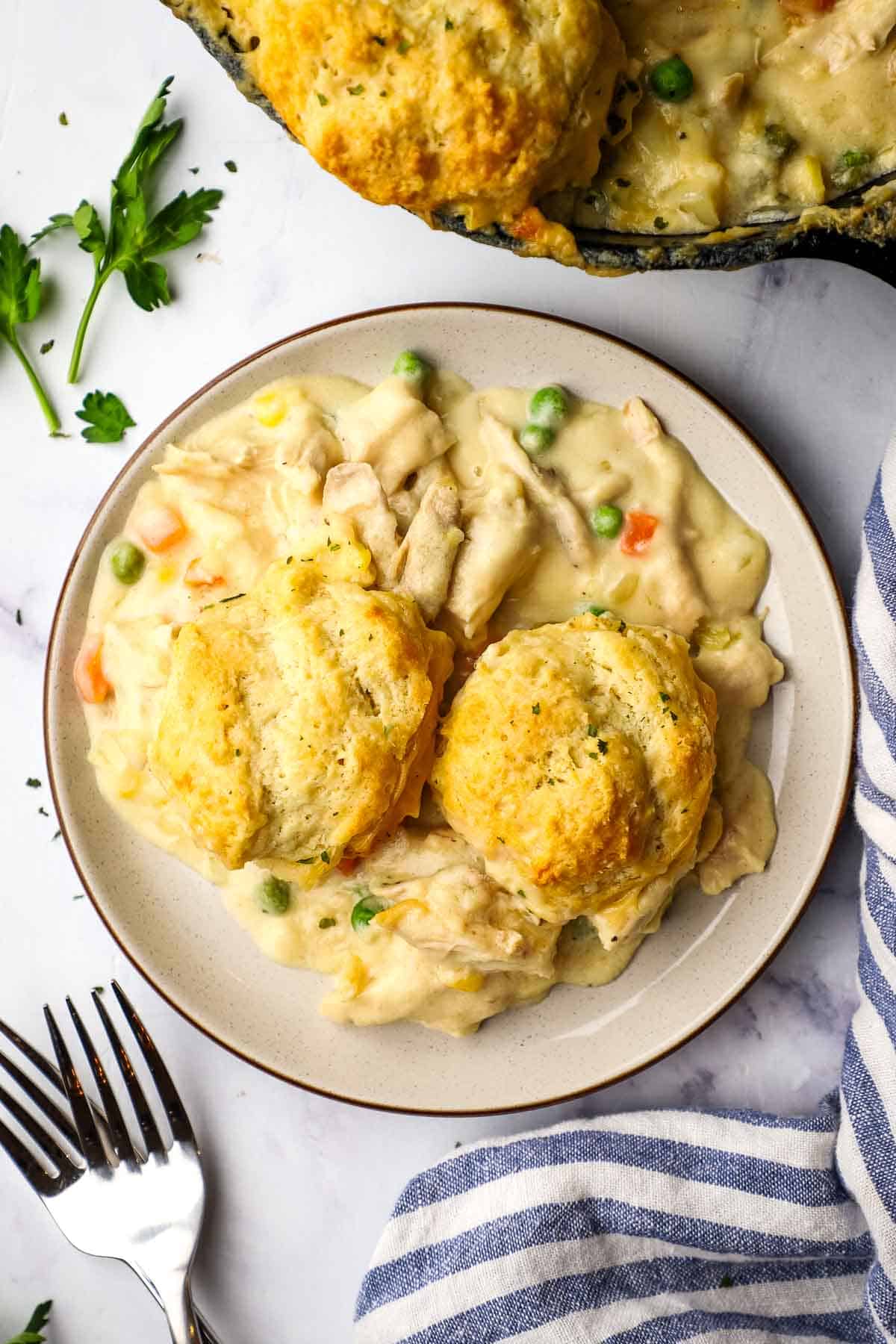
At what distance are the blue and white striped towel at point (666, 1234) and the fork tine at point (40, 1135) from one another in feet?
3.26

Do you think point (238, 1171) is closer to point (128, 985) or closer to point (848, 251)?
point (128, 985)

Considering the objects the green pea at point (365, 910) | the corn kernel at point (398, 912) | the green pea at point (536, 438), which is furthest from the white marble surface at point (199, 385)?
the corn kernel at point (398, 912)

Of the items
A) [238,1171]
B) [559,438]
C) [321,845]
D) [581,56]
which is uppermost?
[581,56]

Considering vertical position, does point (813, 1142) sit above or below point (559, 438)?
below

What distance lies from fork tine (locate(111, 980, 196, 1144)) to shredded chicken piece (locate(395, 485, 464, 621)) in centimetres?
146

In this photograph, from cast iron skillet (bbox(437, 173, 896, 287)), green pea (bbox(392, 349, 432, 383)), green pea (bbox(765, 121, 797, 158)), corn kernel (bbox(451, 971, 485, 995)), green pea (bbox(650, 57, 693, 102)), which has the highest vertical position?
green pea (bbox(650, 57, 693, 102))

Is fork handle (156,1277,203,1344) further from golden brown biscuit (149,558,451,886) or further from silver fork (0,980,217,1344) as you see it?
golden brown biscuit (149,558,451,886)

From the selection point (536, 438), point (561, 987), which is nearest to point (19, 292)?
point (536, 438)

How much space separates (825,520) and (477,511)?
995 mm

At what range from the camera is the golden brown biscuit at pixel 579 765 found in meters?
3.06

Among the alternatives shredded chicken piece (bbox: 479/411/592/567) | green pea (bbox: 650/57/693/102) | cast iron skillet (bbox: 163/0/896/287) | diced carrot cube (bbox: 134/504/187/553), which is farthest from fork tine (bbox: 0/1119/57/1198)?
green pea (bbox: 650/57/693/102)

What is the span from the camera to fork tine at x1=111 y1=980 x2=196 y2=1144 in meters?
3.74

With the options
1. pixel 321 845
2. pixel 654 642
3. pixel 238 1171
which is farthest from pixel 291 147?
pixel 238 1171

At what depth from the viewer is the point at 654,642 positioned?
3.26 metres
